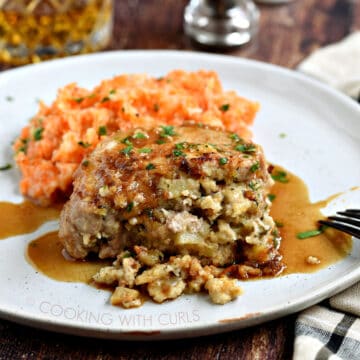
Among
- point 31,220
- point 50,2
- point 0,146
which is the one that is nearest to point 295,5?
point 50,2

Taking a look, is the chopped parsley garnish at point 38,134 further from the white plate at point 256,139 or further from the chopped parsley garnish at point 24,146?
the white plate at point 256,139

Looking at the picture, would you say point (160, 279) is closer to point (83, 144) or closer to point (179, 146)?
point (179, 146)

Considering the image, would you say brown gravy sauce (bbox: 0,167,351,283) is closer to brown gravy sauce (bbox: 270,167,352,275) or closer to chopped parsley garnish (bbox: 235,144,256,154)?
brown gravy sauce (bbox: 270,167,352,275)

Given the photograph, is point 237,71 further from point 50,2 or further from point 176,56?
point 50,2

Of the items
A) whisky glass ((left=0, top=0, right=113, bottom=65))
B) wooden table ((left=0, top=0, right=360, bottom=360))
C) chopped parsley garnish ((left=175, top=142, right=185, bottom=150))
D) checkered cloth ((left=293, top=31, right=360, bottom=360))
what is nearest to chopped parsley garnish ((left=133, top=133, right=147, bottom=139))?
chopped parsley garnish ((left=175, top=142, right=185, bottom=150))

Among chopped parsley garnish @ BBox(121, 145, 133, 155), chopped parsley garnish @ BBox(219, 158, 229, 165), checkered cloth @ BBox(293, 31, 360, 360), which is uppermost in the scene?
chopped parsley garnish @ BBox(219, 158, 229, 165)

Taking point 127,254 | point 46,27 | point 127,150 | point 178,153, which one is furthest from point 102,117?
point 46,27
